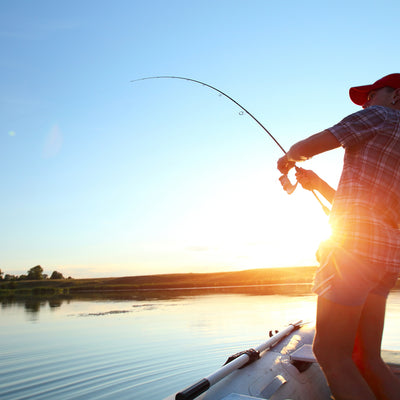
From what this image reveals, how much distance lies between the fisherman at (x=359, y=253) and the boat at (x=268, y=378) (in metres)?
0.84

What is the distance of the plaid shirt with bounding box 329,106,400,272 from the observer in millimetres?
1917

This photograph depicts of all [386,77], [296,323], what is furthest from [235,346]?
[386,77]

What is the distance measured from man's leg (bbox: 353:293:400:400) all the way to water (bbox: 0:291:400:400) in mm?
4403

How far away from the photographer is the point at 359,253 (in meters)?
1.87

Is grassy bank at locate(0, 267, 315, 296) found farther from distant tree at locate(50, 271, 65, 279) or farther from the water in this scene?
the water

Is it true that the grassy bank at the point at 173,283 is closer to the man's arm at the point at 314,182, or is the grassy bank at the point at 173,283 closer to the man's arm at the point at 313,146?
the man's arm at the point at 314,182

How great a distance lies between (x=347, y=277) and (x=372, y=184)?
509mm

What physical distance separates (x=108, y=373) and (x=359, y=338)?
19.8 feet

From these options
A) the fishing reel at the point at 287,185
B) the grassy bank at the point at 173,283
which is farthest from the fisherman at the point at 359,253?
the grassy bank at the point at 173,283

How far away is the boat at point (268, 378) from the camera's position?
2.91 metres

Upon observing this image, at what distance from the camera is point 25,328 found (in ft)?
43.8

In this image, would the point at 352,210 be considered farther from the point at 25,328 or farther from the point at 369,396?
the point at 25,328

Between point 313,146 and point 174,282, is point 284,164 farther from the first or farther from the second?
point 174,282

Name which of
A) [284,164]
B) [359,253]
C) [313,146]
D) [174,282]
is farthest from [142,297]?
[174,282]
